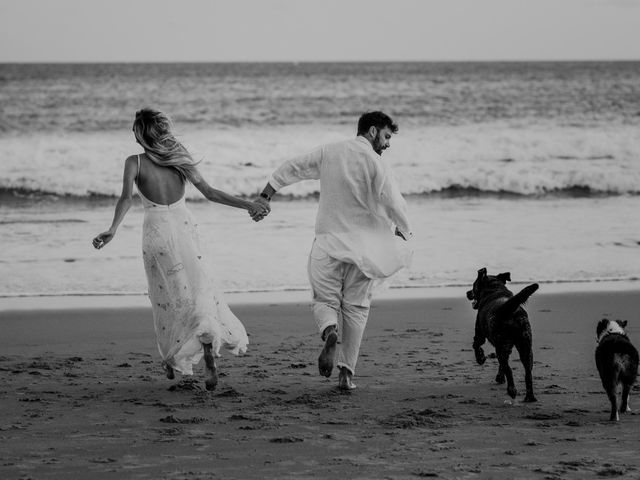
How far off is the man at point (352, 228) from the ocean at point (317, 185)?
2.79 metres

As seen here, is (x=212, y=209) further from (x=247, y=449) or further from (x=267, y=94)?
(x=267, y=94)

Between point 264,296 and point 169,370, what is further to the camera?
point 264,296

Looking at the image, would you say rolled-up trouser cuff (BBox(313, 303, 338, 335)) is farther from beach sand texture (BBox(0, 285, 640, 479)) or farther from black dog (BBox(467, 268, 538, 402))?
black dog (BBox(467, 268, 538, 402))

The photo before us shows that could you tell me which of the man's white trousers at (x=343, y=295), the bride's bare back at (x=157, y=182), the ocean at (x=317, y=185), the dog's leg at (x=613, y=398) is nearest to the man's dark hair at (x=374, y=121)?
the man's white trousers at (x=343, y=295)

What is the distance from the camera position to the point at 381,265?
5496 mm

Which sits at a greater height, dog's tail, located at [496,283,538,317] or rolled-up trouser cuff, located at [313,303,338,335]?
dog's tail, located at [496,283,538,317]

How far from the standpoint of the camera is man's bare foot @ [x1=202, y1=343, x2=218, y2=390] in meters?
5.27

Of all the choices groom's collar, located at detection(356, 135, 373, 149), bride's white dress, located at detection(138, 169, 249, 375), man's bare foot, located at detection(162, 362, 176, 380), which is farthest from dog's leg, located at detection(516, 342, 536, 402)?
man's bare foot, located at detection(162, 362, 176, 380)

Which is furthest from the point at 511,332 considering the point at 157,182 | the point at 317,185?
the point at 317,185

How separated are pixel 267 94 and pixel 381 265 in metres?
41.8

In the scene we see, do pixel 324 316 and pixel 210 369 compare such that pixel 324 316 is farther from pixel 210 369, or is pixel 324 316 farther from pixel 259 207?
pixel 259 207

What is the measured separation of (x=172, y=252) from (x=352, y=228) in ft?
3.59

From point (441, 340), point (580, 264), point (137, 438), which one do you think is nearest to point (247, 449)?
point (137, 438)

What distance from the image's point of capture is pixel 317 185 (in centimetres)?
1714
